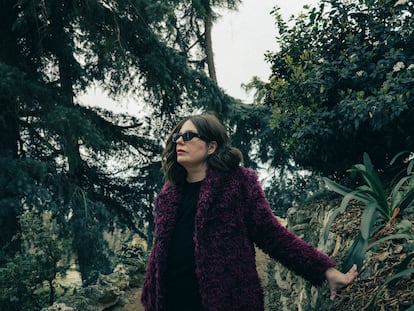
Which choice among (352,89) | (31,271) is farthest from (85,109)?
(352,89)

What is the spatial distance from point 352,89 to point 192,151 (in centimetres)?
260

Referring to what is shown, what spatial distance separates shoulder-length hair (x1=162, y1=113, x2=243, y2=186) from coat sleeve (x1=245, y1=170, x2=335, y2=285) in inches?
5.8

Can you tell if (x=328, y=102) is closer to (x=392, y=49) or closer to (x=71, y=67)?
(x=392, y=49)

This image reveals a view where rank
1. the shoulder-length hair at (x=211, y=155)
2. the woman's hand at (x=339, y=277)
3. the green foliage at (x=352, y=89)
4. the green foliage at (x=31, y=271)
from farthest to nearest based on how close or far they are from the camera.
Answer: the green foliage at (x=31, y=271)
the green foliage at (x=352, y=89)
the shoulder-length hair at (x=211, y=155)
the woman's hand at (x=339, y=277)

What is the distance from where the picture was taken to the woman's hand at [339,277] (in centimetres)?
195

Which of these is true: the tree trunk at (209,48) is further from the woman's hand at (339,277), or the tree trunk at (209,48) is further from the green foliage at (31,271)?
the woman's hand at (339,277)

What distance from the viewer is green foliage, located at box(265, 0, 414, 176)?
3.78 meters

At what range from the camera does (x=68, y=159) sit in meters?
6.70

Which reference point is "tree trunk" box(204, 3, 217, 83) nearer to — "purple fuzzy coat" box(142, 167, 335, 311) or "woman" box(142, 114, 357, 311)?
"woman" box(142, 114, 357, 311)

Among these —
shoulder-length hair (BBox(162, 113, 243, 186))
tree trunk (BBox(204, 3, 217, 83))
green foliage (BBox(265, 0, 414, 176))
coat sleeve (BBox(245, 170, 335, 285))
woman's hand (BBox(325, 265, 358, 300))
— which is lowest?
woman's hand (BBox(325, 265, 358, 300))

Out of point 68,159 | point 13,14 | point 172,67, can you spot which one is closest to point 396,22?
point 172,67

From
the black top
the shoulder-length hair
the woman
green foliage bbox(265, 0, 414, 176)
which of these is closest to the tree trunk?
green foliage bbox(265, 0, 414, 176)

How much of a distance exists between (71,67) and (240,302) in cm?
638

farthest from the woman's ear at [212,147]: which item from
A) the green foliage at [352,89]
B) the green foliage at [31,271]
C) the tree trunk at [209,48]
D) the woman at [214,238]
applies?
the tree trunk at [209,48]
